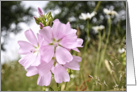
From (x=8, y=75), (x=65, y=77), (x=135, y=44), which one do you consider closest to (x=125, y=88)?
(x=135, y=44)

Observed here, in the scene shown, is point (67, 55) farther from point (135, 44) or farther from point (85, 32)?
point (85, 32)

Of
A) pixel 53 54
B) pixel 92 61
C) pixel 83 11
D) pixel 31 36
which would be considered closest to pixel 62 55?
pixel 53 54

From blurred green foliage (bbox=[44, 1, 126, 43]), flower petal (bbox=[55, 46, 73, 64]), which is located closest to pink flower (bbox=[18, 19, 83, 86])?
flower petal (bbox=[55, 46, 73, 64])

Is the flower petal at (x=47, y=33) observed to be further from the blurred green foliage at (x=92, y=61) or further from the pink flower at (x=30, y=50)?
the blurred green foliage at (x=92, y=61)

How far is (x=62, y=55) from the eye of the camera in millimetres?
742

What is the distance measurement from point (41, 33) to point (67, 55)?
0.11 meters

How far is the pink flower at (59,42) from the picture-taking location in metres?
0.75

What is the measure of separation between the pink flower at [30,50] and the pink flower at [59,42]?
31 mm

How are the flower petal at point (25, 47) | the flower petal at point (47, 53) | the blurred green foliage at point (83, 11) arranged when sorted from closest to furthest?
the flower petal at point (47, 53)
the flower petal at point (25, 47)
the blurred green foliage at point (83, 11)

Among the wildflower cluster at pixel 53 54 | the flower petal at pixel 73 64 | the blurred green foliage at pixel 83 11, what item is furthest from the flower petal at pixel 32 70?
the blurred green foliage at pixel 83 11

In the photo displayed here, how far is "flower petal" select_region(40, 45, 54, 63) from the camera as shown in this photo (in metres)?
0.73

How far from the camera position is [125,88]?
1762 mm

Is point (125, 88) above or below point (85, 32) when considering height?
below

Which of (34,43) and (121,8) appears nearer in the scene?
(34,43)
